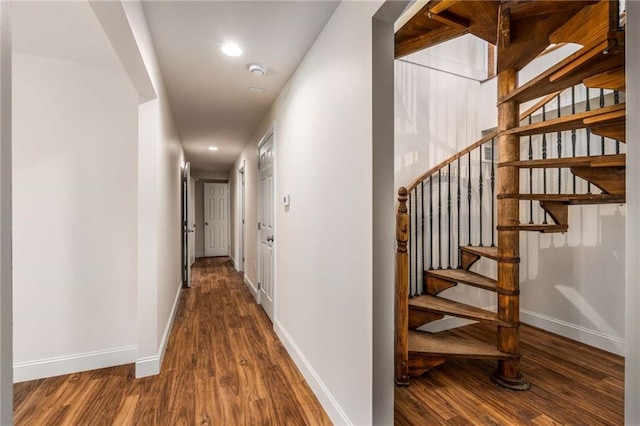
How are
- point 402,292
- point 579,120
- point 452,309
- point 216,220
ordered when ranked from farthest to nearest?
point 216,220 → point 452,309 → point 402,292 → point 579,120

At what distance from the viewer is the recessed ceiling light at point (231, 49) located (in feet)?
6.85

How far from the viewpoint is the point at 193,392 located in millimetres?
1962

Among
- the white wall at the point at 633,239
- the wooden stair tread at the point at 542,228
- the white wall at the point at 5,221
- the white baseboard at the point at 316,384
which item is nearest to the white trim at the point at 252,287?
the white baseboard at the point at 316,384

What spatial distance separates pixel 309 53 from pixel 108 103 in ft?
5.18

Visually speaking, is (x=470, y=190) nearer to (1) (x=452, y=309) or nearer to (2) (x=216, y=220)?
(1) (x=452, y=309)

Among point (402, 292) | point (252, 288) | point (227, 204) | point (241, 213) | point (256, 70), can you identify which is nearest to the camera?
point (402, 292)

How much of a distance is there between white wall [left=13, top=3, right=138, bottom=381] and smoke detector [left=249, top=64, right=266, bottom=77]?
3.09ft

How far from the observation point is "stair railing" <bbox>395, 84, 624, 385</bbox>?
104 inches

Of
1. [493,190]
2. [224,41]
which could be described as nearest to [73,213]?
[224,41]

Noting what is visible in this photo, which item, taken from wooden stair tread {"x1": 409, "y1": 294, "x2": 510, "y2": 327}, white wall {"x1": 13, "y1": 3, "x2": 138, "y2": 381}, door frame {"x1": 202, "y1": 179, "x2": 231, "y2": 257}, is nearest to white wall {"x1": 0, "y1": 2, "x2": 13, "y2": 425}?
white wall {"x1": 13, "y1": 3, "x2": 138, "y2": 381}

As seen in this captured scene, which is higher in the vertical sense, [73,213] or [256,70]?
[256,70]

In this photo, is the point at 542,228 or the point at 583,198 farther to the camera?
the point at 542,228

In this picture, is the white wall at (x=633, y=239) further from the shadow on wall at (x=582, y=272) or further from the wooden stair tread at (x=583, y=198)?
the shadow on wall at (x=582, y=272)

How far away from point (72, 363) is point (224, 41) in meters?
2.55
